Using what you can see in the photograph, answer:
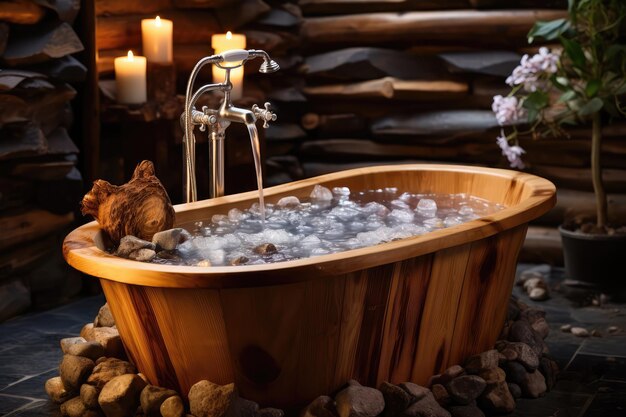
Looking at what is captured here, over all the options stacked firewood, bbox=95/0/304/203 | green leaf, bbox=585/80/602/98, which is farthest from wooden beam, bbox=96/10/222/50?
green leaf, bbox=585/80/602/98

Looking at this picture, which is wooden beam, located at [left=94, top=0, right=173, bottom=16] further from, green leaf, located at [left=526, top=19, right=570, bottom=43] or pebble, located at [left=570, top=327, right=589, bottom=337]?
pebble, located at [left=570, top=327, right=589, bottom=337]

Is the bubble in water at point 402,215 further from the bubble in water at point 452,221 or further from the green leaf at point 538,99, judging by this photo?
the green leaf at point 538,99

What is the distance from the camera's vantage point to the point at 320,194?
374 centimetres

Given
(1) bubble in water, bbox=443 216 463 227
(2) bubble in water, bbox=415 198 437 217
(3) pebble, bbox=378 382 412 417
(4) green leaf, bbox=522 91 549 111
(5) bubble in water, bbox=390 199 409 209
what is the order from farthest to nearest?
(4) green leaf, bbox=522 91 549 111 → (5) bubble in water, bbox=390 199 409 209 → (2) bubble in water, bbox=415 198 437 217 → (1) bubble in water, bbox=443 216 463 227 → (3) pebble, bbox=378 382 412 417

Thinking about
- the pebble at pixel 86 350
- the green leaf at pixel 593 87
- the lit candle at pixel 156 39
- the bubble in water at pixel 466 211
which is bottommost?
the pebble at pixel 86 350

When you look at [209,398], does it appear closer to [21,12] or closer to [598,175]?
[21,12]

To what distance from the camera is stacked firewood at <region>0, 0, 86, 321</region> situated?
142 inches

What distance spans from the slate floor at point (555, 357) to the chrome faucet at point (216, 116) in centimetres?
78

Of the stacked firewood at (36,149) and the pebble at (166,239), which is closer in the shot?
the pebble at (166,239)

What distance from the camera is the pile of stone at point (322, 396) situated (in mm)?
2605

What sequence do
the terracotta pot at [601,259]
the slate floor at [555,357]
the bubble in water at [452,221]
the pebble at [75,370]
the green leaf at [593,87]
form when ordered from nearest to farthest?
the pebble at [75,370] → the slate floor at [555,357] → the bubble in water at [452,221] → the green leaf at [593,87] → the terracotta pot at [601,259]

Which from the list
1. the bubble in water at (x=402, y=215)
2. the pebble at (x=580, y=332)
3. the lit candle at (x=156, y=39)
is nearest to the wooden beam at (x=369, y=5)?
the lit candle at (x=156, y=39)

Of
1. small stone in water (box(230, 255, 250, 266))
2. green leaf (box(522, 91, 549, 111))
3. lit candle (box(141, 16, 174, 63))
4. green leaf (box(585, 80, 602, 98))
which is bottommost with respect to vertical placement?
small stone in water (box(230, 255, 250, 266))

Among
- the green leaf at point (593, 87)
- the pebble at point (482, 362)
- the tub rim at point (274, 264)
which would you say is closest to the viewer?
the tub rim at point (274, 264)
